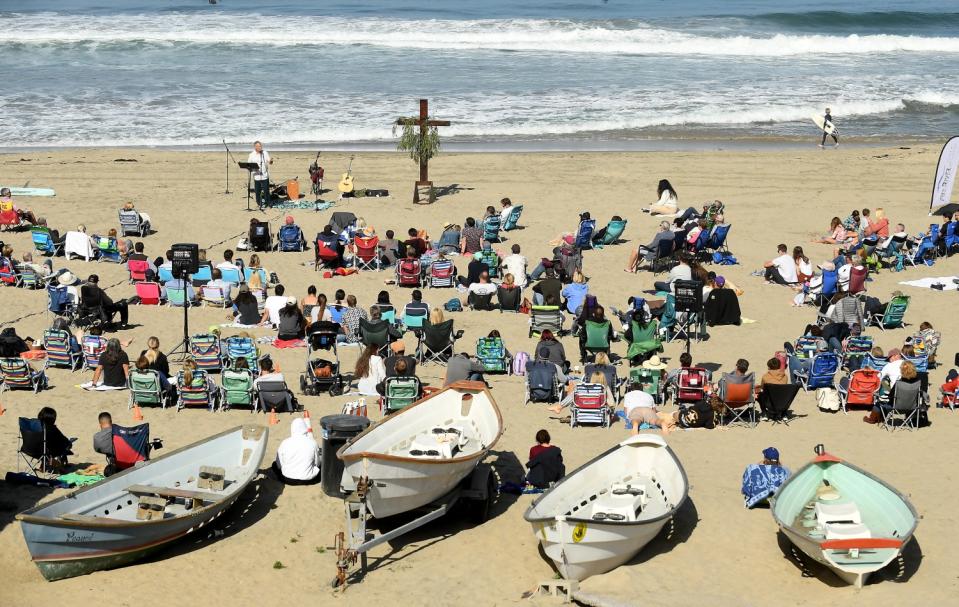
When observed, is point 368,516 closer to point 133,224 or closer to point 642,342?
point 642,342

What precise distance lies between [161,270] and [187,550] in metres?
8.85

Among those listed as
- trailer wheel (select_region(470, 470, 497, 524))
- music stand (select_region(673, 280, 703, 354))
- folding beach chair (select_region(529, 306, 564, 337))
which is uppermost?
music stand (select_region(673, 280, 703, 354))

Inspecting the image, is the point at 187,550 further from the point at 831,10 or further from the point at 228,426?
the point at 831,10

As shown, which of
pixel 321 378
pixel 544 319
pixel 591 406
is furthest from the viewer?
pixel 544 319

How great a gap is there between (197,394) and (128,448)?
6.82 ft

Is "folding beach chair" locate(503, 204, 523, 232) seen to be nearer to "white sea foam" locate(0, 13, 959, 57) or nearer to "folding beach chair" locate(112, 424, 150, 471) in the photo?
"folding beach chair" locate(112, 424, 150, 471)

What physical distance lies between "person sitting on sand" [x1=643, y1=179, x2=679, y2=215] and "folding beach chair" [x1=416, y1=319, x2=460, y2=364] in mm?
8861

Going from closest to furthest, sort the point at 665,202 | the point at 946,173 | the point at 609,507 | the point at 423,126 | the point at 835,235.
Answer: the point at 609,507, the point at 835,235, the point at 946,173, the point at 665,202, the point at 423,126

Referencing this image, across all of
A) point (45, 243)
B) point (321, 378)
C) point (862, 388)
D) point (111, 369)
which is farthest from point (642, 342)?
point (45, 243)

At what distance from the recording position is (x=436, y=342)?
17.0 metres

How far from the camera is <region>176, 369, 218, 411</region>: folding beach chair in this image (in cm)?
1501

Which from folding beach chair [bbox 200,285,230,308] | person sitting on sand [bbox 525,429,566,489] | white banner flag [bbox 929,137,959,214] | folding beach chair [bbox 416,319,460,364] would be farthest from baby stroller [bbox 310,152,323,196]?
person sitting on sand [bbox 525,429,566,489]

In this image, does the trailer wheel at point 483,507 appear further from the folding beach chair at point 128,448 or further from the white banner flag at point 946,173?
the white banner flag at point 946,173

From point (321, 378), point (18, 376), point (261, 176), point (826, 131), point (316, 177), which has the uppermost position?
point (826, 131)
